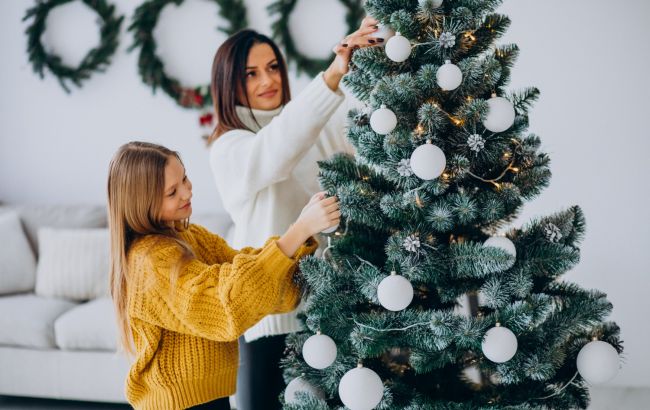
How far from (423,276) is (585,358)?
0.32 m

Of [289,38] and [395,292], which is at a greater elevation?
[289,38]

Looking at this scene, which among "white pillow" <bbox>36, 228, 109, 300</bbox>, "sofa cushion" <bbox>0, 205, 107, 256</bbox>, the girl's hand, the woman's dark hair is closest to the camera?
the girl's hand

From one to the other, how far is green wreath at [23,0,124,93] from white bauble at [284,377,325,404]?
8.20 feet

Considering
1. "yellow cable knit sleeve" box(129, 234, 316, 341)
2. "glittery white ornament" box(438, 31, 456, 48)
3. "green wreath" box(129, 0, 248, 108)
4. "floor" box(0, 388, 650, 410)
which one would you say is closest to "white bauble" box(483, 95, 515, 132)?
"glittery white ornament" box(438, 31, 456, 48)

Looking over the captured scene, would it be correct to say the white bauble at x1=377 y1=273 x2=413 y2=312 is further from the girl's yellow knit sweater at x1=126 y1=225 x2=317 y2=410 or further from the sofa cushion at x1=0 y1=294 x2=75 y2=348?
the sofa cushion at x1=0 y1=294 x2=75 y2=348

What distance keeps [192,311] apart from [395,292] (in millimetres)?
388

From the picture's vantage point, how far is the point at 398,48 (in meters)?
0.94

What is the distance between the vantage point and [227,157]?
1274 mm

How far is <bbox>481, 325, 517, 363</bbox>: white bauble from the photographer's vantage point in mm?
913

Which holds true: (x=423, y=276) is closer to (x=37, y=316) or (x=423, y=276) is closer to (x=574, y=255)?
(x=574, y=255)

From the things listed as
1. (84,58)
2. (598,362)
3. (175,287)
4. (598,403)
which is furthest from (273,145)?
(84,58)

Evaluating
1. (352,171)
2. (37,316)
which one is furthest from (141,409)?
(37,316)

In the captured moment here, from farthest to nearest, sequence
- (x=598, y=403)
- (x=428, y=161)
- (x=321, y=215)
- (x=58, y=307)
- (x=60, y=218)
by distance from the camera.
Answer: (x=60, y=218) → (x=58, y=307) → (x=598, y=403) → (x=321, y=215) → (x=428, y=161)

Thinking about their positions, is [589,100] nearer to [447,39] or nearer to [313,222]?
[447,39]
